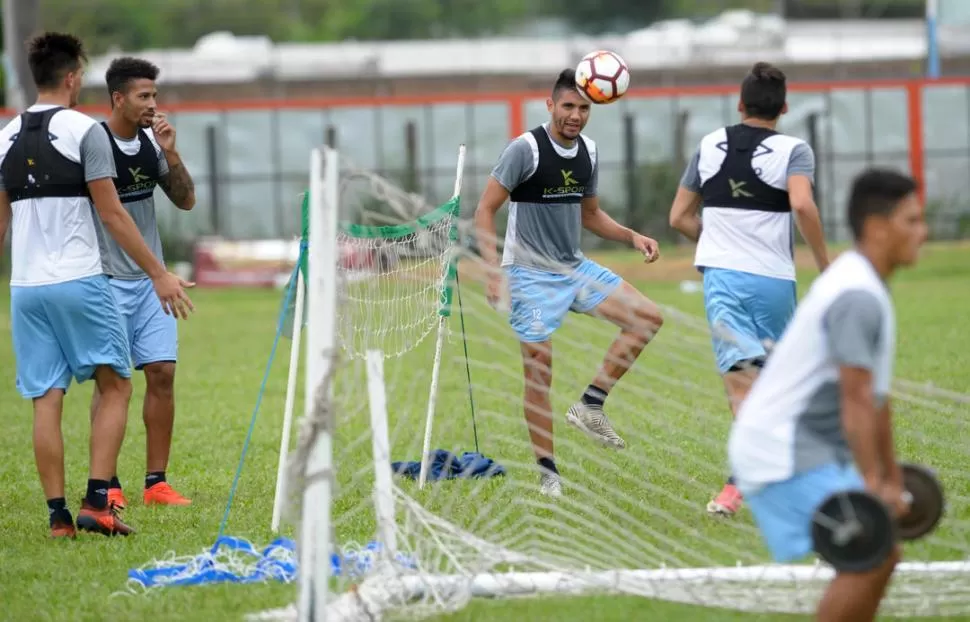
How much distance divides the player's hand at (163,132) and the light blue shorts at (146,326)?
762 mm

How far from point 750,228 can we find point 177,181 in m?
3.25

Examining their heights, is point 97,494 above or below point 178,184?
below

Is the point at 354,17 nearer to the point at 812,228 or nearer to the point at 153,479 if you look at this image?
the point at 153,479

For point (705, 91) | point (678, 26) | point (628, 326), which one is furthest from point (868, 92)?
point (628, 326)

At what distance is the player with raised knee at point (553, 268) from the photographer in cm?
784

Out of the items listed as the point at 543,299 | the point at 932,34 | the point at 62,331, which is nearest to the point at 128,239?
the point at 62,331

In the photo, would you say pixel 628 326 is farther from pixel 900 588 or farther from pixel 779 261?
pixel 900 588

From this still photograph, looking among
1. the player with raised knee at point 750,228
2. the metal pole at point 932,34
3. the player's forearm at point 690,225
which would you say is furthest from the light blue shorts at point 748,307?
the metal pole at point 932,34

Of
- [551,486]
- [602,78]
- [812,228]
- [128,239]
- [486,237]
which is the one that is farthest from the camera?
[602,78]

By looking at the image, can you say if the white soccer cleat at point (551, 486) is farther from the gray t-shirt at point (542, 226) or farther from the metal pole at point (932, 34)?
the metal pole at point (932, 34)

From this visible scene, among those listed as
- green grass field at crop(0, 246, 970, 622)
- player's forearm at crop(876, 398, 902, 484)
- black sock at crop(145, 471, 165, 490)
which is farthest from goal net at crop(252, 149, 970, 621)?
player's forearm at crop(876, 398, 902, 484)

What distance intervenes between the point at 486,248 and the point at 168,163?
7.49ft

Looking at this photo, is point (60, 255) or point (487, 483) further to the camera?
point (487, 483)

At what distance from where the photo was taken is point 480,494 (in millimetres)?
7867
